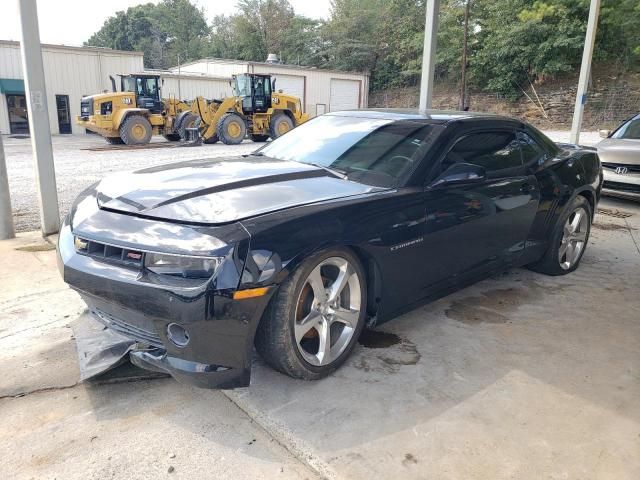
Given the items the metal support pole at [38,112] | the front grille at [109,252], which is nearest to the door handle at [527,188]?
the front grille at [109,252]

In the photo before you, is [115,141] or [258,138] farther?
[258,138]

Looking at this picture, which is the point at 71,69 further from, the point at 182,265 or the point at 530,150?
the point at 182,265

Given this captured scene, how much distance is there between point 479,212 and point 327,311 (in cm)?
143

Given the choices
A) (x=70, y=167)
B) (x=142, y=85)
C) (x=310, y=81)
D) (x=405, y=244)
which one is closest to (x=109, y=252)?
(x=405, y=244)

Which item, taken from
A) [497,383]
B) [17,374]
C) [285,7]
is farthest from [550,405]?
[285,7]

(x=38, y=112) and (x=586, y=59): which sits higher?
(x=586, y=59)

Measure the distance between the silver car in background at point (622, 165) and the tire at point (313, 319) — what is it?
682cm

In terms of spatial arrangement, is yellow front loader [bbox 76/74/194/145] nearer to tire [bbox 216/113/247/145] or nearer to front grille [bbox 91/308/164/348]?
tire [bbox 216/113/247/145]

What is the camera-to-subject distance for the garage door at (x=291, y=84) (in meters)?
33.0

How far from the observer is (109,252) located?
2.49 meters

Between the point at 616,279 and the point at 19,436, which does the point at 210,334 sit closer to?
the point at 19,436

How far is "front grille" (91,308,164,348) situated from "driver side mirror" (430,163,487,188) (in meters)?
1.85

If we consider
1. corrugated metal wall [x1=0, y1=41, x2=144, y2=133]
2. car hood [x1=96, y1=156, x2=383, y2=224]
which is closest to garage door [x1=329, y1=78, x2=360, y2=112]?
corrugated metal wall [x1=0, y1=41, x2=144, y2=133]

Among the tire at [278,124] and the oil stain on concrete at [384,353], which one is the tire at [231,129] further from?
the oil stain on concrete at [384,353]
